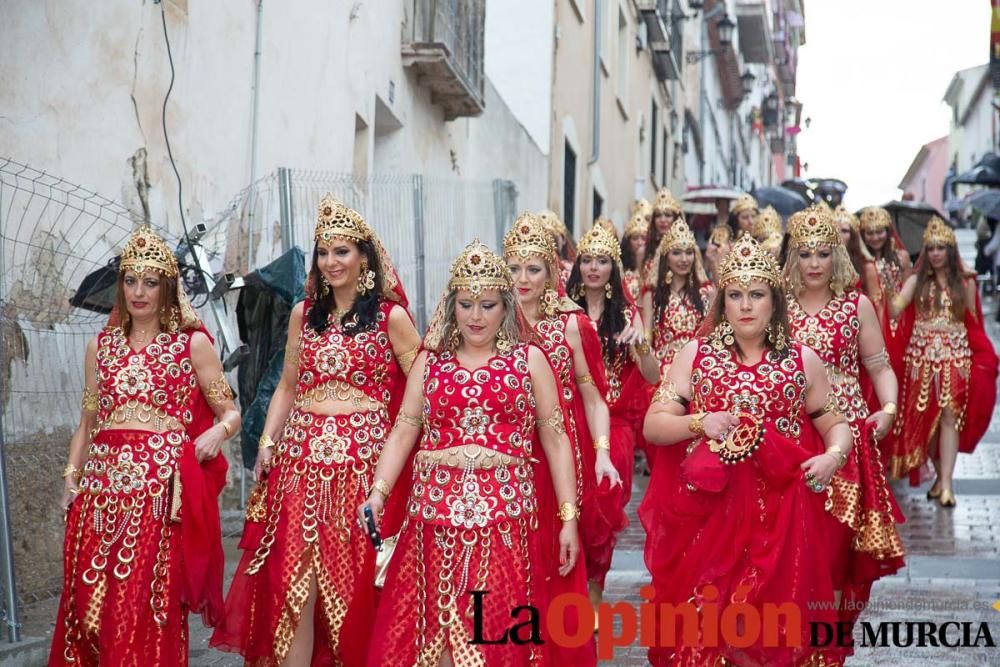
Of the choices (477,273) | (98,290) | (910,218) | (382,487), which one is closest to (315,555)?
(382,487)

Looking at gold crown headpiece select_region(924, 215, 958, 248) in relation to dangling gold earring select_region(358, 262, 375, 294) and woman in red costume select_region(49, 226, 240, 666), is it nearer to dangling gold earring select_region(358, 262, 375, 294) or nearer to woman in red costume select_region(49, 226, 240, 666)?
dangling gold earring select_region(358, 262, 375, 294)

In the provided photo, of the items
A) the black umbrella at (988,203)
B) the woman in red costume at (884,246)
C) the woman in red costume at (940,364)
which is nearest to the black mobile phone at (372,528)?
the woman in red costume at (940,364)

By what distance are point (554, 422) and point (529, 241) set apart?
6.86 ft

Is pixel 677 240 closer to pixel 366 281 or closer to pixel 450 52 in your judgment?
pixel 450 52

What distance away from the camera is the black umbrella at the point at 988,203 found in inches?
1022

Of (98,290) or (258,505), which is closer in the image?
(258,505)

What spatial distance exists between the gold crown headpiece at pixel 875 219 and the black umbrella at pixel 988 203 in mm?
14138

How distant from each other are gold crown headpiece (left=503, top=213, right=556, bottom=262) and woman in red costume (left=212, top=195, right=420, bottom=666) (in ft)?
4.32

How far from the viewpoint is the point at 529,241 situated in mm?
7758

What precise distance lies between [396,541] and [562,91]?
17264 mm

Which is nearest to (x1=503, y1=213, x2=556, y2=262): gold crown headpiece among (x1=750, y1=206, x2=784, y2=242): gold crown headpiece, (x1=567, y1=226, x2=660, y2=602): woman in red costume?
(x1=567, y1=226, x2=660, y2=602): woman in red costume

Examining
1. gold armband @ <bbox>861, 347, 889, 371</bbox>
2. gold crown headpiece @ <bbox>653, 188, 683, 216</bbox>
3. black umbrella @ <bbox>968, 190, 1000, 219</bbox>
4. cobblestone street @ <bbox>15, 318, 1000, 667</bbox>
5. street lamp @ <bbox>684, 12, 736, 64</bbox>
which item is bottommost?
cobblestone street @ <bbox>15, 318, 1000, 667</bbox>

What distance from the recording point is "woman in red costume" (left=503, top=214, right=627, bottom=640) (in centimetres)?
702

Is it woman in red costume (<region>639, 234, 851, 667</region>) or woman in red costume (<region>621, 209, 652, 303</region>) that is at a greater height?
woman in red costume (<region>621, 209, 652, 303</region>)
